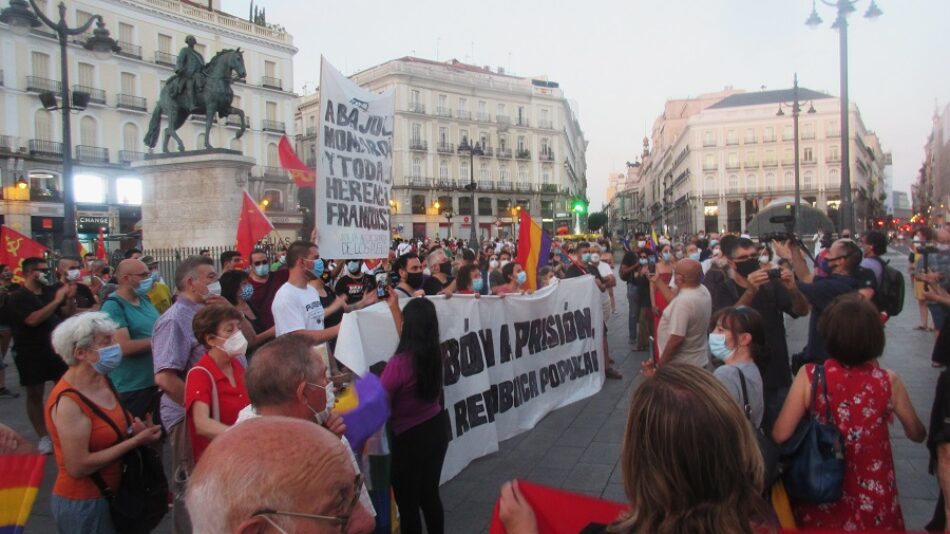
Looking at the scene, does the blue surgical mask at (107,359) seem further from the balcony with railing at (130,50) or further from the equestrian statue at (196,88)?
the balcony with railing at (130,50)

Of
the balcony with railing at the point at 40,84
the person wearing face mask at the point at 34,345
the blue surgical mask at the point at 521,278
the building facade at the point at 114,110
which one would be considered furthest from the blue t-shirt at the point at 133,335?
the balcony with railing at the point at 40,84

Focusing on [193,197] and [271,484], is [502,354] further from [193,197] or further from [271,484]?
[193,197]

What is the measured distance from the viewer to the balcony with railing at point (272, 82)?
4838cm

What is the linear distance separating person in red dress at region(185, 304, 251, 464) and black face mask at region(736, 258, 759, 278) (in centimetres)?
406

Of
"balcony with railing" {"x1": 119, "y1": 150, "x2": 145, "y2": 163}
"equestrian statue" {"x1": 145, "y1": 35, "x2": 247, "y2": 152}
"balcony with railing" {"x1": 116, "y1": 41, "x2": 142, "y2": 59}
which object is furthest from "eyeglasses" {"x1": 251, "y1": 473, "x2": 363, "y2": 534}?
"balcony with railing" {"x1": 116, "y1": 41, "x2": 142, "y2": 59}

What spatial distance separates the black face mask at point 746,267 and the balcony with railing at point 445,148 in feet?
196

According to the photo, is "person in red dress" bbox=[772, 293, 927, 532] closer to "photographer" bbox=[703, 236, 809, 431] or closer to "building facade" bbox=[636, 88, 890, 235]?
"photographer" bbox=[703, 236, 809, 431]

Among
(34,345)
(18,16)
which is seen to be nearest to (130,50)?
(18,16)

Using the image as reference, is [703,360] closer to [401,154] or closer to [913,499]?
[913,499]

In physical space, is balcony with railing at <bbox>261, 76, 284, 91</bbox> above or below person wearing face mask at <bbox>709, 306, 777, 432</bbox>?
above

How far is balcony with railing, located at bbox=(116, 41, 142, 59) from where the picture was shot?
41.2 m

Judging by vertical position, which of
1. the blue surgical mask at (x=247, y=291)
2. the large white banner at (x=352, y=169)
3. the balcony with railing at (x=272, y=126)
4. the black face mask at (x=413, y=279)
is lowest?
the blue surgical mask at (x=247, y=291)

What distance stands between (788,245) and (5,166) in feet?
134

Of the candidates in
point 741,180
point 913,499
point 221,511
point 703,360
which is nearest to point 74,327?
point 221,511
